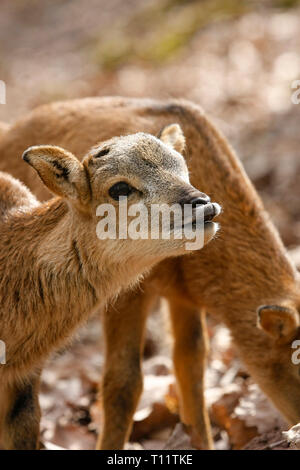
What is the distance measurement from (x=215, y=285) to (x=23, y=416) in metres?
2.18

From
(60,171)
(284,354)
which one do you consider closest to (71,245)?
(60,171)

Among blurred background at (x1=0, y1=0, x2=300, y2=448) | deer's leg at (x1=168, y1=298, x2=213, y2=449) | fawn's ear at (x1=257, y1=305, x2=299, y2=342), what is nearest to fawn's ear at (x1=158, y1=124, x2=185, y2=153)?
fawn's ear at (x1=257, y1=305, x2=299, y2=342)

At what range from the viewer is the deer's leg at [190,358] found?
312 inches

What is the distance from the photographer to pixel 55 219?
6.04 m

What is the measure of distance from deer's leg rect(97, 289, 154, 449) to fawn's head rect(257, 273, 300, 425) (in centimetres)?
126

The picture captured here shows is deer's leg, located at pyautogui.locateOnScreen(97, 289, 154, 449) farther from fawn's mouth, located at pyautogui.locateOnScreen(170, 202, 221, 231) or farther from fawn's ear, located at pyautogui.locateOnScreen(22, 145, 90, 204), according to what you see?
fawn's mouth, located at pyautogui.locateOnScreen(170, 202, 221, 231)

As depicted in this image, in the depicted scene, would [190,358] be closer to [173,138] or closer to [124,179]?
[173,138]

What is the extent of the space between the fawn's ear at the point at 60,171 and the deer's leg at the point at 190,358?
8.31ft

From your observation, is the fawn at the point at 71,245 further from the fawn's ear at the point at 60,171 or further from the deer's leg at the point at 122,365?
the deer's leg at the point at 122,365

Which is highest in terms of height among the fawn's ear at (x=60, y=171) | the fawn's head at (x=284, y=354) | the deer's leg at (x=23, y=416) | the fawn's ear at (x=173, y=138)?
the fawn's ear at (x=173, y=138)

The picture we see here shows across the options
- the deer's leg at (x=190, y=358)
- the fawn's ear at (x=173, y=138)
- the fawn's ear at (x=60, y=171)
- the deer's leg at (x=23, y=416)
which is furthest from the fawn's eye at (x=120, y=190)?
the deer's leg at (x=190, y=358)

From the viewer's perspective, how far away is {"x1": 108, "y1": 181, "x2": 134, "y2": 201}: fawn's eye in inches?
218

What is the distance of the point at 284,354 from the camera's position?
6.84 metres

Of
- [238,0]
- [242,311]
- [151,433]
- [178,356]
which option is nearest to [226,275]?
[242,311]
